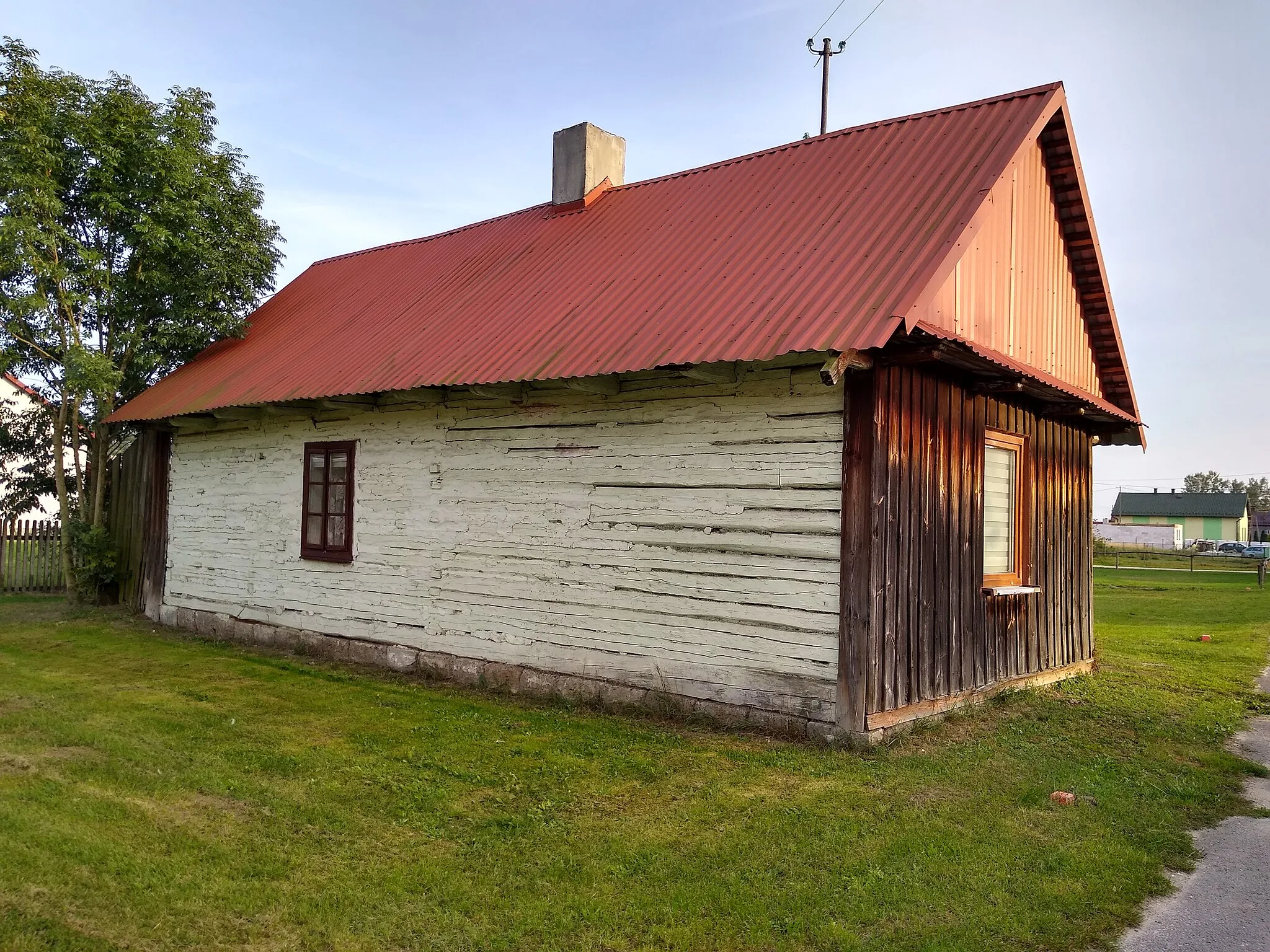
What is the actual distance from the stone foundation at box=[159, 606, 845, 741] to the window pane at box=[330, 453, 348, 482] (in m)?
1.93

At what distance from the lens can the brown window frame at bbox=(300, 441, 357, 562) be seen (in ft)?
36.2

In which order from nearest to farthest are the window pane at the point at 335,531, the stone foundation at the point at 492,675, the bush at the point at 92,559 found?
the stone foundation at the point at 492,675 < the window pane at the point at 335,531 < the bush at the point at 92,559

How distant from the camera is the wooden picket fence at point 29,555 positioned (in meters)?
16.2

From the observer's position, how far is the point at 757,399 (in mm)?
7699

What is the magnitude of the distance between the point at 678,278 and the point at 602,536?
2707 mm

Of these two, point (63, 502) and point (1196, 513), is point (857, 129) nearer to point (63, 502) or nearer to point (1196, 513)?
point (63, 502)

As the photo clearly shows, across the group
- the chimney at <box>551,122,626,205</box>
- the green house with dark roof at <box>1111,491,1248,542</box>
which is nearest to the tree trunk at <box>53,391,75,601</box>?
the chimney at <box>551,122,626,205</box>

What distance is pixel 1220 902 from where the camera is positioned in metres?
4.54

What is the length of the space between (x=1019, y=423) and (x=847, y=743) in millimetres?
4553

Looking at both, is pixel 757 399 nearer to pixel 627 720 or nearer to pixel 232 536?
pixel 627 720

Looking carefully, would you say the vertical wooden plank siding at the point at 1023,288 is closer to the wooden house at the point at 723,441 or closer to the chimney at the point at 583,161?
the wooden house at the point at 723,441

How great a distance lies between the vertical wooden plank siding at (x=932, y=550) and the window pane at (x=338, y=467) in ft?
22.0

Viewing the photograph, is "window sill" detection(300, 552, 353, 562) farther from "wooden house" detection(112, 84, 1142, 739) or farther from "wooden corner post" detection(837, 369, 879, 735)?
"wooden corner post" detection(837, 369, 879, 735)

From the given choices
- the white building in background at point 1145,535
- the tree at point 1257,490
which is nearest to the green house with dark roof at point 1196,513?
the white building in background at point 1145,535
